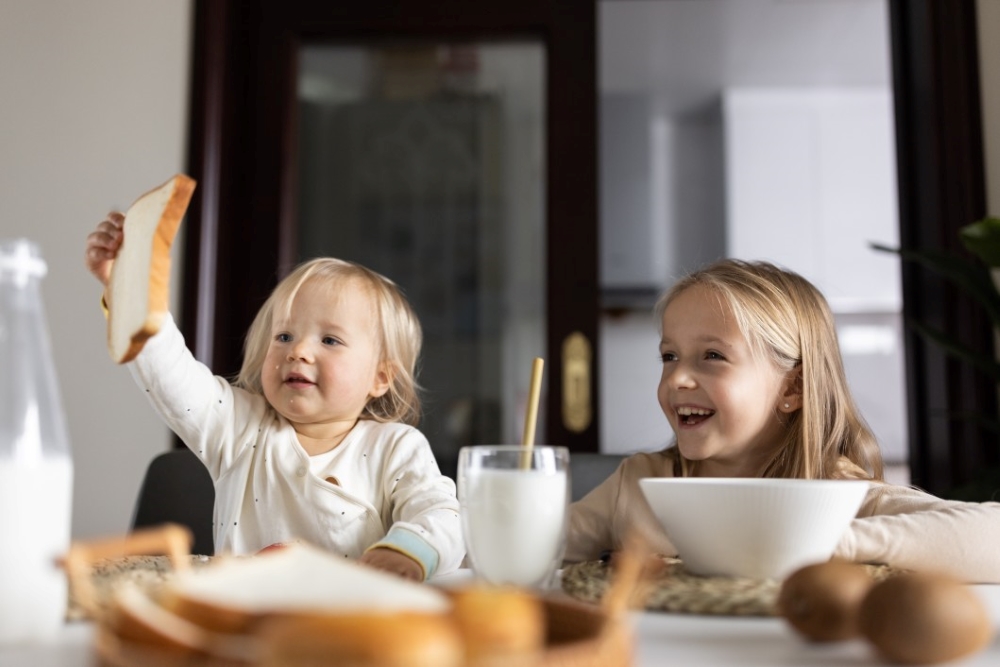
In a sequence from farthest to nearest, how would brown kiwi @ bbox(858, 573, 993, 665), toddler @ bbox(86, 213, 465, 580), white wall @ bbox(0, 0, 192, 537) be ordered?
white wall @ bbox(0, 0, 192, 537), toddler @ bbox(86, 213, 465, 580), brown kiwi @ bbox(858, 573, 993, 665)

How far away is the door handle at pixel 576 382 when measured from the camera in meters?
2.37

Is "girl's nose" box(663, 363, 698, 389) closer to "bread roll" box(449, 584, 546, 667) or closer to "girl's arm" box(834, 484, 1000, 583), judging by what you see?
"girl's arm" box(834, 484, 1000, 583)

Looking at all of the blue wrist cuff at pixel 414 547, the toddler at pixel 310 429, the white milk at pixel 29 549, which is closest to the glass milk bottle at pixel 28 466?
the white milk at pixel 29 549

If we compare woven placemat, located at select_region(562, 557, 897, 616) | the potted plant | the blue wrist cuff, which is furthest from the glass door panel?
woven placemat, located at select_region(562, 557, 897, 616)

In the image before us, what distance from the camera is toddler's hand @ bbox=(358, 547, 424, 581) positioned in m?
0.88

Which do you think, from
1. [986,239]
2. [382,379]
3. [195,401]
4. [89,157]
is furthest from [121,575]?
[89,157]

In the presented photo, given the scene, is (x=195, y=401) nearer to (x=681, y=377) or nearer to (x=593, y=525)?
Result: (x=593, y=525)

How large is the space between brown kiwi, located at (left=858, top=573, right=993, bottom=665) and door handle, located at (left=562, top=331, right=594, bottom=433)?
1.83m

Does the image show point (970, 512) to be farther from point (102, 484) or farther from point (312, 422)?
point (102, 484)

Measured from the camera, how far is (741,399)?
1.27m

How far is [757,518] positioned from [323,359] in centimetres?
68

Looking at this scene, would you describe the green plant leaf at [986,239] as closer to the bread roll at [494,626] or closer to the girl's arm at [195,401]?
the girl's arm at [195,401]

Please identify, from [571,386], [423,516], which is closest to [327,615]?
[423,516]

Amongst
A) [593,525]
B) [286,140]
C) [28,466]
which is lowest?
[593,525]
